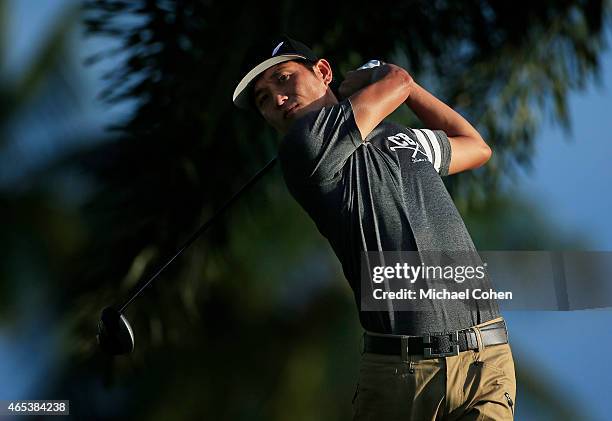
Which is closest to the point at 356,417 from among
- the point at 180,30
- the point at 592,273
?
the point at 592,273

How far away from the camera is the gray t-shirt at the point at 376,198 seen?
1441 mm

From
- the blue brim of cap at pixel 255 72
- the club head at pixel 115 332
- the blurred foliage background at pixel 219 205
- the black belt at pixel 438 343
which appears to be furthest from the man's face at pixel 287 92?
the blurred foliage background at pixel 219 205

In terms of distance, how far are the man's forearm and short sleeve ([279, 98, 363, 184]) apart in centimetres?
21

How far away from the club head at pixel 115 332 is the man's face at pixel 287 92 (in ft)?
1.80

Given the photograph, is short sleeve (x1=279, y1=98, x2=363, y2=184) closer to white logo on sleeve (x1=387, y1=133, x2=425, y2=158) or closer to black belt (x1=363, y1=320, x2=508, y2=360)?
white logo on sleeve (x1=387, y1=133, x2=425, y2=158)

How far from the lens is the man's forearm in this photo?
1.67 meters

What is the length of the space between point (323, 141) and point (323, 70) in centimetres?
26

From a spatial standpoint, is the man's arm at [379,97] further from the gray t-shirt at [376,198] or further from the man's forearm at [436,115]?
the man's forearm at [436,115]

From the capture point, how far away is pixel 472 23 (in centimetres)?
384

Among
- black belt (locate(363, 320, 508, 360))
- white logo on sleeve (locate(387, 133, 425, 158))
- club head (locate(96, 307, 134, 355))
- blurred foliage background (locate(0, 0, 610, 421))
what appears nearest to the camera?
black belt (locate(363, 320, 508, 360))

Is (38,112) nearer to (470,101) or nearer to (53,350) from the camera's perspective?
(53,350)

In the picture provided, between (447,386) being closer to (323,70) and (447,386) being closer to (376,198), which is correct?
(376,198)

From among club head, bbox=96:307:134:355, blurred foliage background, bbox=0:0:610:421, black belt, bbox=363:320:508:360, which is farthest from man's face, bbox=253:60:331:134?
blurred foliage background, bbox=0:0:610:421

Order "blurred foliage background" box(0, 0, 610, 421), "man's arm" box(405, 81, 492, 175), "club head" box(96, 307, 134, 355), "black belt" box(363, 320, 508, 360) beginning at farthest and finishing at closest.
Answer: "blurred foliage background" box(0, 0, 610, 421) < "club head" box(96, 307, 134, 355) < "man's arm" box(405, 81, 492, 175) < "black belt" box(363, 320, 508, 360)
